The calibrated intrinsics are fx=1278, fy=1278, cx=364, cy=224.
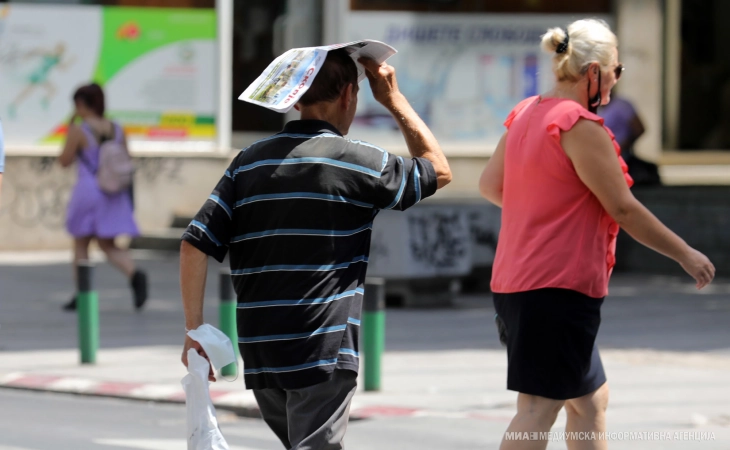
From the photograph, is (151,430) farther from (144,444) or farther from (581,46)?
(581,46)

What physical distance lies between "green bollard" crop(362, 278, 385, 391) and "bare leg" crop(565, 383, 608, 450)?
3.26 metres

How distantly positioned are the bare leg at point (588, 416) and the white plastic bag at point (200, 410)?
1.27 metres

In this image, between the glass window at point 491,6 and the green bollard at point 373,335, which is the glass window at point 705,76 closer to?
the glass window at point 491,6

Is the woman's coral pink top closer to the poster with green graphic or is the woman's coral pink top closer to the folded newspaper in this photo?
the folded newspaper

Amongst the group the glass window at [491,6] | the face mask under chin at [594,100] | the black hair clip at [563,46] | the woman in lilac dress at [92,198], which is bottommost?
the woman in lilac dress at [92,198]

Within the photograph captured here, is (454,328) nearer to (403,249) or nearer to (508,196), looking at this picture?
(403,249)

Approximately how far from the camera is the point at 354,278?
369 centimetres

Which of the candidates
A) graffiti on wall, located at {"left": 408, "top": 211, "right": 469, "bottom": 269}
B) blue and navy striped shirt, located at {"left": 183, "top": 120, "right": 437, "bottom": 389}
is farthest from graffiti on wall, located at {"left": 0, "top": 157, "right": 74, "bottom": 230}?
blue and navy striped shirt, located at {"left": 183, "top": 120, "right": 437, "bottom": 389}

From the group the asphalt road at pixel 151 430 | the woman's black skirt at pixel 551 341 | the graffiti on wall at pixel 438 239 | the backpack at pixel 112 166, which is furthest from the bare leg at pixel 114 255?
the woman's black skirt at pixel 551 341

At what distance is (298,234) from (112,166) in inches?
299

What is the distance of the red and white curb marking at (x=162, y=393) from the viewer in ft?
22.8

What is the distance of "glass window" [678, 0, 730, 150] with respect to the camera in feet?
66.6

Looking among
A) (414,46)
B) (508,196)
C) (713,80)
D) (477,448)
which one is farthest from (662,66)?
(508,196)

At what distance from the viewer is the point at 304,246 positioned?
358 cm
